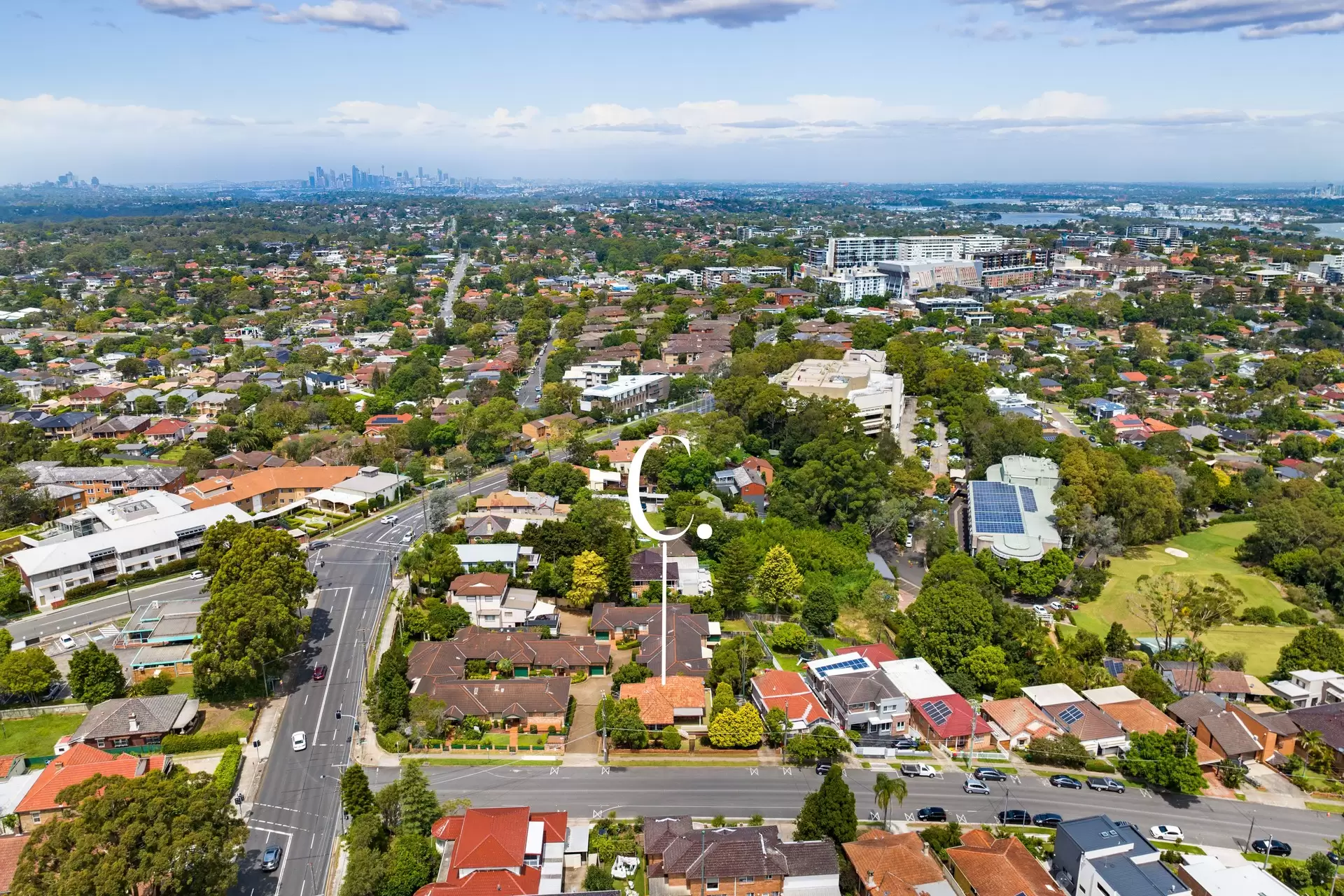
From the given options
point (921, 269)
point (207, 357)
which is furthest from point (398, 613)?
point (921, 269)

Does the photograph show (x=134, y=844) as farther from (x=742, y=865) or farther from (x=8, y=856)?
(x=742, y=865)

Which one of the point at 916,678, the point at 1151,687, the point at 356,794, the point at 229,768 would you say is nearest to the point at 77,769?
the point at 229,768

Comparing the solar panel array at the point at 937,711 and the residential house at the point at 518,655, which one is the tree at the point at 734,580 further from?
the solar panel array at the point at 937,711

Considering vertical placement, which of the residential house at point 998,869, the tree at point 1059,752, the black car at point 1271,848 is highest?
the residential house at point 998,869

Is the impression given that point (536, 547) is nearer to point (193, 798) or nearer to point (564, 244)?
point (193, 798)

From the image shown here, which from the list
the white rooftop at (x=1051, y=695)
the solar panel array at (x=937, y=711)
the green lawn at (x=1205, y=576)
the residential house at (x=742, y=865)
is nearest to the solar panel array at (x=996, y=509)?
the green lawn at (x=1205, y=576)

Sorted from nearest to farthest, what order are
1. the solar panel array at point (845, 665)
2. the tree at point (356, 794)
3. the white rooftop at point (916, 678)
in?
the tree at point (356, 794)
the white rooftop at point (916, 678)
the solar panel array at point (845, 665)

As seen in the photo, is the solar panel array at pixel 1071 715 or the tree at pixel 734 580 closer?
the solar panel array at pixel 1071 715
